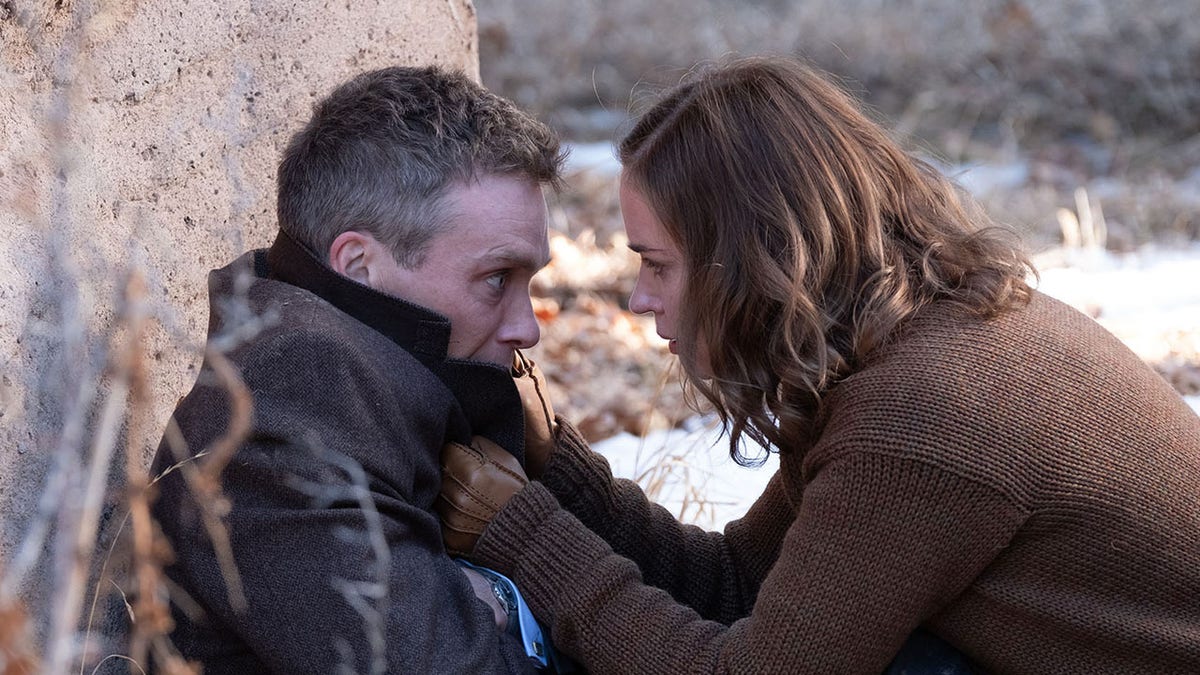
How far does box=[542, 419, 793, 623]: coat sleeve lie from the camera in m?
2.84

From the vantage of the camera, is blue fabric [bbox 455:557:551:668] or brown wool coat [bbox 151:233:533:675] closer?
brown wool coat [bbox 151:233:533:675]

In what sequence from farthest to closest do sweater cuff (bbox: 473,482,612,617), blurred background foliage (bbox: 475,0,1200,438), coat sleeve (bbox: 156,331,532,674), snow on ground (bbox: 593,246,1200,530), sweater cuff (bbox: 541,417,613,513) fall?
blurred background foliage (bbox: 475,0,1200,438), snow on ground (bbox: 593,246,1200,530), sweater cuff (bbox: 541,417,613,513), sweater cuff (bbox: 473,482,612,617), coat sleeve (bbox: 156,331,532,674)

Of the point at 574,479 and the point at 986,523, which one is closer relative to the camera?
the point at 986,523

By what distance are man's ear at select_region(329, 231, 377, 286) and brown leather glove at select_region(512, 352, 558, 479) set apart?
0.39 metres

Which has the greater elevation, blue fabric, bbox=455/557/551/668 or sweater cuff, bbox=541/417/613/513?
sweater cuff, bbox=541/417/613/513

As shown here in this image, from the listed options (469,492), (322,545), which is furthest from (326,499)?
(469,492)

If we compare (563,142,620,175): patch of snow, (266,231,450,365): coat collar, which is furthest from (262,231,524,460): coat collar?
(563,142,620,175): patch of snow

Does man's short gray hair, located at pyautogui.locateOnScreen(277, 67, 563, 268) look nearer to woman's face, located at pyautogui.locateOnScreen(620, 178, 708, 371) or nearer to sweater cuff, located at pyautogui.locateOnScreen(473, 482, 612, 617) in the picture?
woman's face, located at pyautogui.locateOnScreen(620, 178, 708, 371)

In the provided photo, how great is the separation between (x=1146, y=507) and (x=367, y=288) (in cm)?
140

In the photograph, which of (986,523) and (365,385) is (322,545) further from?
(986,523)

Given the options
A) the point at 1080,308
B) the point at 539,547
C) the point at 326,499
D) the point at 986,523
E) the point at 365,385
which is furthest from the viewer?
the point at 1080,308

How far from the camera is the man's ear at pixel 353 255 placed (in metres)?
2.59

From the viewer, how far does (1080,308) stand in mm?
5660

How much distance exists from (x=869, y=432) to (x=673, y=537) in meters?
0.92
